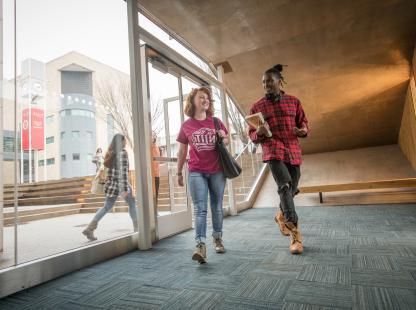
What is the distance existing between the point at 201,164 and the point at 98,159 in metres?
1.16

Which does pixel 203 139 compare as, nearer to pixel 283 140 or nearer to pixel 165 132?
pixel 283 140

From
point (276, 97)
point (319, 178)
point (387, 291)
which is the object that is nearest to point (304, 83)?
point (319, 178)

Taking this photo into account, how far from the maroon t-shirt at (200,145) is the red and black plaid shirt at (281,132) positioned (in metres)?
0.41

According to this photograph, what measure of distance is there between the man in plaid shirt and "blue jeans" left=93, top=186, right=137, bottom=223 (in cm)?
147

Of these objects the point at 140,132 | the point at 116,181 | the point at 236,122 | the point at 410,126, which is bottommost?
the point at 116,181

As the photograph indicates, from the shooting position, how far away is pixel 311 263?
192 cm

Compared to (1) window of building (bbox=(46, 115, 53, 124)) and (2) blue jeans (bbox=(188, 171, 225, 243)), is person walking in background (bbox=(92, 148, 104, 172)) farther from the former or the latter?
(2) blue jeans (bbox=(188, 171, 225, 243))

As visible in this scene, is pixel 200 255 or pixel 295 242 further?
pixel 295 242

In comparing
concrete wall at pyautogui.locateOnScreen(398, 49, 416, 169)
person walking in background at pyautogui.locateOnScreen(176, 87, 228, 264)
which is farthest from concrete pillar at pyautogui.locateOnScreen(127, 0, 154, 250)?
concrete wall at pyautogui.locateOnScreen(398, 49, 416, 169)

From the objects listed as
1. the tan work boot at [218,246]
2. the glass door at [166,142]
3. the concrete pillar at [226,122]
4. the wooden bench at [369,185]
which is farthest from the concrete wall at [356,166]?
the tan work boot at [218,246]

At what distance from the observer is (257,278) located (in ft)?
5.66

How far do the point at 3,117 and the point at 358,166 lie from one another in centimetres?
692

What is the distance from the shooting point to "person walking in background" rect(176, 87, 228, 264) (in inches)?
85.4

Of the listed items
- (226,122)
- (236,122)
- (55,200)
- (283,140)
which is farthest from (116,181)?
(236,122)
